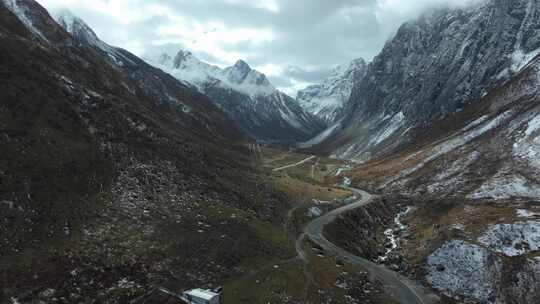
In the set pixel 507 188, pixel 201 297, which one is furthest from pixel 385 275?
pixel 507 188

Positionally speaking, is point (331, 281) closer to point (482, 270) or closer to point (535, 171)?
point (482, 270)

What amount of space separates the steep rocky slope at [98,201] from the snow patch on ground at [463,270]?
1317 inches

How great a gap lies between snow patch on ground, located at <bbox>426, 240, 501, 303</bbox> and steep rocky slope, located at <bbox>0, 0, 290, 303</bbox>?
110ft

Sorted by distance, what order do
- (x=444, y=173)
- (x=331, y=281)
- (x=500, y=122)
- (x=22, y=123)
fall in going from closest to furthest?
1. (x=331, y=281)
2. (x=22, y=123)
3. (x=444, y=173)
4. (x=500, y=122)

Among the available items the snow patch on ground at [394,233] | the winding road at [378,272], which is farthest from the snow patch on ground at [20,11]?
the snow patch on ground at [394,233]

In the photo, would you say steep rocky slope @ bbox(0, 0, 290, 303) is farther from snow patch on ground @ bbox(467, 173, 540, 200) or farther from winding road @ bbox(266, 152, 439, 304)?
snow patch on ground @ bbox(467, 173, 540, 200)

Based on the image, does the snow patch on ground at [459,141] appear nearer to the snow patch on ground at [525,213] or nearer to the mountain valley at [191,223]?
the mountain valley at [191,223]

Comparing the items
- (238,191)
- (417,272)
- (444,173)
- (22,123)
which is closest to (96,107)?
(22,123)

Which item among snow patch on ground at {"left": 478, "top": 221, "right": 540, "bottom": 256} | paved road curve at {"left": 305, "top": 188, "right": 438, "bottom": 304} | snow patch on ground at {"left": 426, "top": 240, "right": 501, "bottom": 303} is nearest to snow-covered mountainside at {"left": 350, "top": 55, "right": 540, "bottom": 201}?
snow patch on ground at {"left": 478, "top": 221, "right": 540, "bottom": 256}

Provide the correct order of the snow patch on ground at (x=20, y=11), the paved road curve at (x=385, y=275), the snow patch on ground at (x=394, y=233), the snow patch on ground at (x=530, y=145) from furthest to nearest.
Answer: the snow patch on ground at (x=20, y=11)
the snow patch on ground at (x=530, y=145)
the snow patch on ground at (x=394, y=233)
the paved road curve at (x=385, y=275)

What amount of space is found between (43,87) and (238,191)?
52179 millimetres

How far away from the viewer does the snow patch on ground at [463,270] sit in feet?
258

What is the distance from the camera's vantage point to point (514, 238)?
290 ft

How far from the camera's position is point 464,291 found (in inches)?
3108
